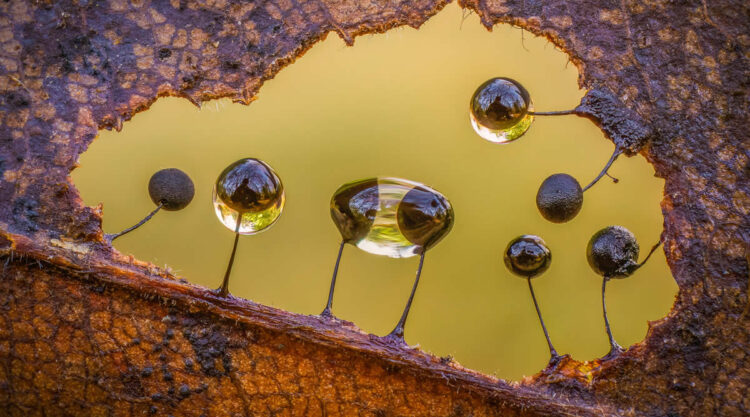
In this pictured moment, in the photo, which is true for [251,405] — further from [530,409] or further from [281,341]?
[530,409]

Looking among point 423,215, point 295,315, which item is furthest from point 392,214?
point 295,315

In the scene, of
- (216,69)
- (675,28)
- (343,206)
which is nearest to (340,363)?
(343,206)

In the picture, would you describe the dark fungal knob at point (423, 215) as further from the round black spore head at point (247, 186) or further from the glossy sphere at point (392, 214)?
the round black spore head at point (247, 186)

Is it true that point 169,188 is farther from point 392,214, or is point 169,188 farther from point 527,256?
point 527,256

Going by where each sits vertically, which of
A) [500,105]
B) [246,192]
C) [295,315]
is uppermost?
[500,105]

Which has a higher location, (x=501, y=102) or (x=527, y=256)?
(x=501, y=102)

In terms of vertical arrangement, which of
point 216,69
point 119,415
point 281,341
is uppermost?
point 216,69
